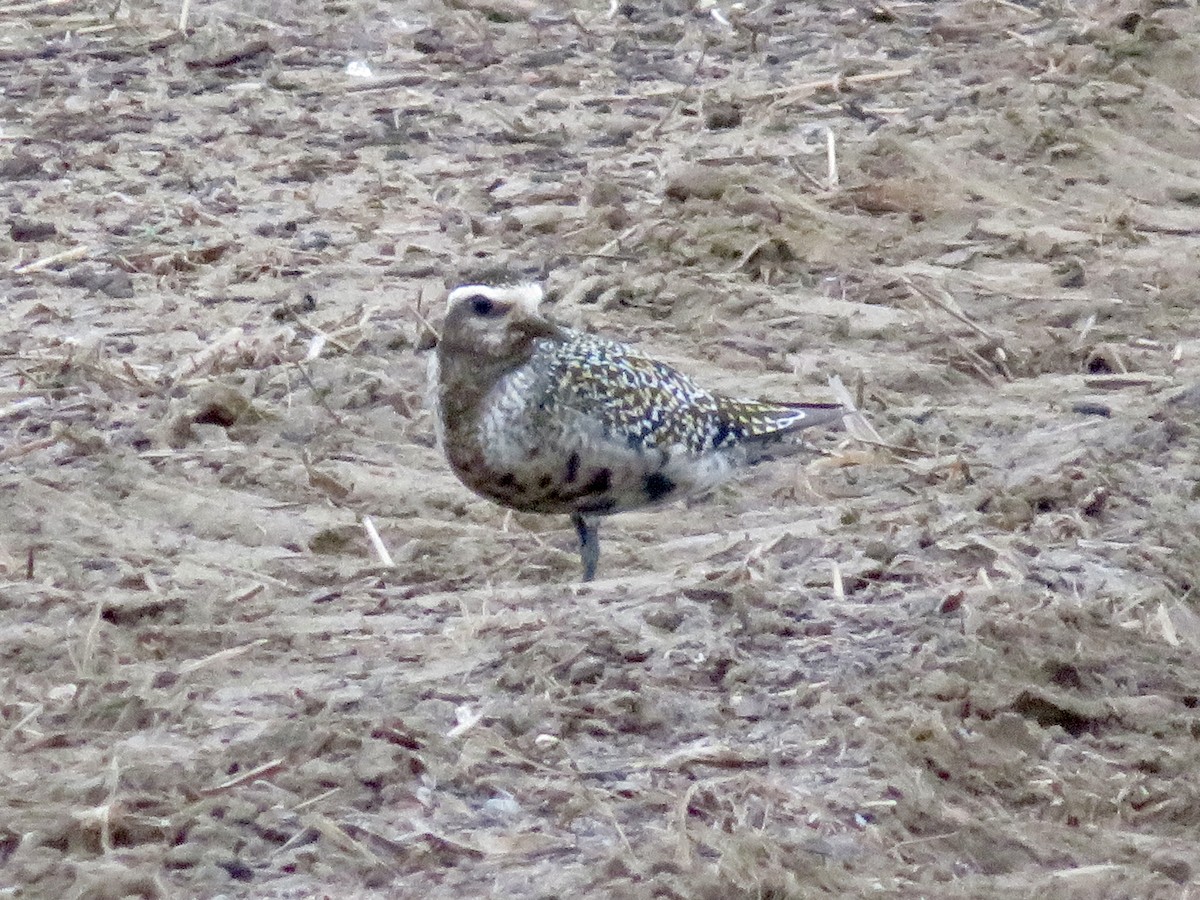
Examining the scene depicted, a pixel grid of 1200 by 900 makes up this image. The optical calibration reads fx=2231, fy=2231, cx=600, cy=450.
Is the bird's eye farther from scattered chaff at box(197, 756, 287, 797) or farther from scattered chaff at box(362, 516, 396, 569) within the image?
scattered chaff at box(197, 756, 287, 797)

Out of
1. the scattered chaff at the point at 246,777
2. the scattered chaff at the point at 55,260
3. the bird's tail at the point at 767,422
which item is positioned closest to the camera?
the scattered chaff at the point at 246,777

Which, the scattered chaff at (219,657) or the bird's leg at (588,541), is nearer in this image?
the scattered chaff at (219,657)

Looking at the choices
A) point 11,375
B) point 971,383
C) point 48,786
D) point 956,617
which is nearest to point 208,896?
point 48,786

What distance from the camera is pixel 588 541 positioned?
21.8 feet

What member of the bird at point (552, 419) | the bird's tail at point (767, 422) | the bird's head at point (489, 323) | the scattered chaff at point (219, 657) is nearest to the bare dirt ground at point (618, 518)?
the scattered chaff at point (219, 657)

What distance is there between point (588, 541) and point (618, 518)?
0.77m

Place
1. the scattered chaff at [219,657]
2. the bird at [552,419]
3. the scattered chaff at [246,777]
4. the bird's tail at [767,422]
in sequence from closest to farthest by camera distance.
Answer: the scattered chaff at [246,777]
the scattered chaff at [219,657]
the bird at [552,419]
the bird's tail at [767,422]

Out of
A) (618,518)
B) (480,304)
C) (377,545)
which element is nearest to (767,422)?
(618,518)

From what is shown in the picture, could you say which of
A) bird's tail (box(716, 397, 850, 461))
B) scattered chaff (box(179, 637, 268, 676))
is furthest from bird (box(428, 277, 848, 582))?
scattered chaff (box(179, 637, 268, 676))

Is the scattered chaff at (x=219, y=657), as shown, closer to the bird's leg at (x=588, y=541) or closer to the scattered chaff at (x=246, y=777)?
the scattered chaff at (x=246, y=777)

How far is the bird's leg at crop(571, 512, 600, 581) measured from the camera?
21.5ft

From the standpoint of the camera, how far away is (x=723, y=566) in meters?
6.12

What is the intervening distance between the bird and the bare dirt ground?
0.89ft

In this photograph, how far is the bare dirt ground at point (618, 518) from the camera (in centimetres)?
453
